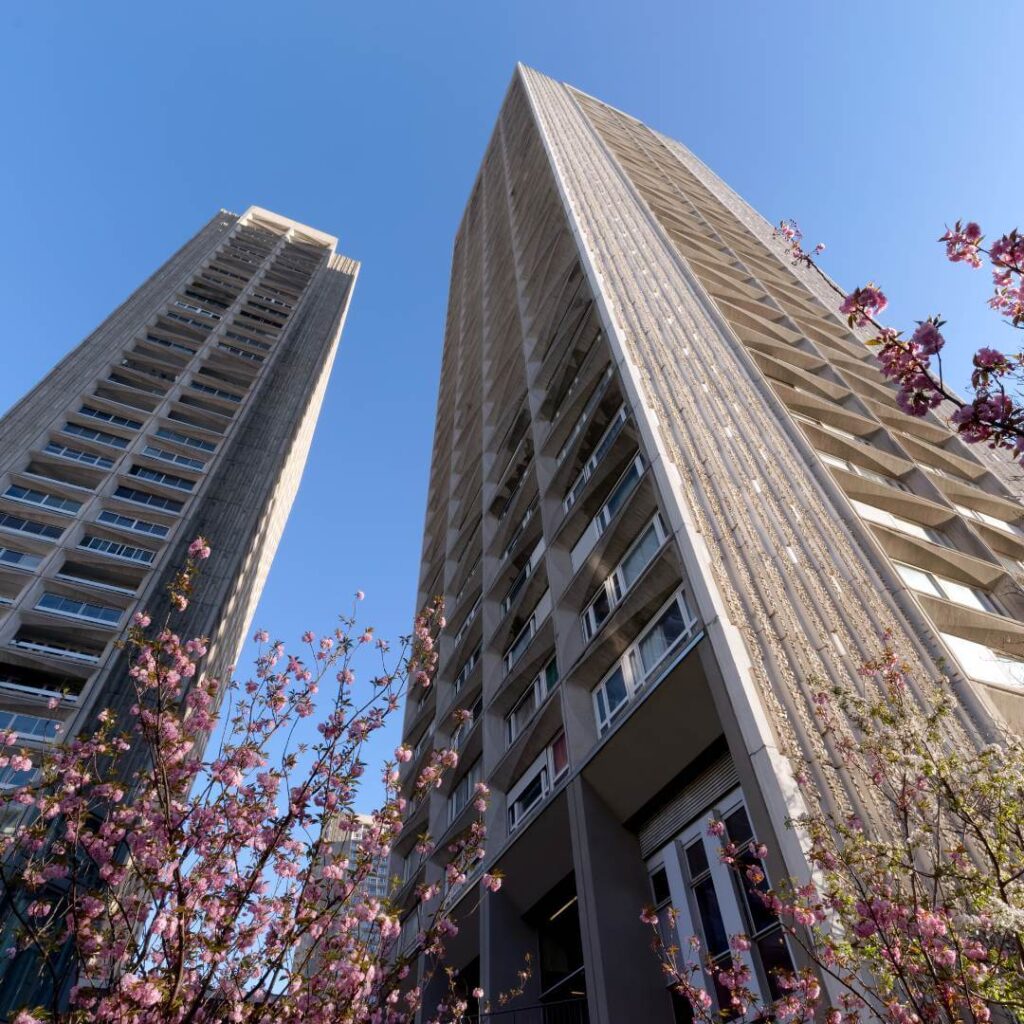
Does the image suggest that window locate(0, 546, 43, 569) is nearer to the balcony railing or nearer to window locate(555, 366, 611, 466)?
window locate(555, 366, 611, 466)

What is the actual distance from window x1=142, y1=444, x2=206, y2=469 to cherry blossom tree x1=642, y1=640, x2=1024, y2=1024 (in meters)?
47.6

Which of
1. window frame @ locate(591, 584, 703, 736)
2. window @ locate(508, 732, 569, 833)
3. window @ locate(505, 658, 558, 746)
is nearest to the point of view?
window frame @ locate(591, 584, 703, 736)

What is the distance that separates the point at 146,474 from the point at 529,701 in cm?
3812

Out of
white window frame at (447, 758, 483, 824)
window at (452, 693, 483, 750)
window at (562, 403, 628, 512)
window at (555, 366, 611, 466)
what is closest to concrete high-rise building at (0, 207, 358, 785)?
window at (452, 693, 483, 750)

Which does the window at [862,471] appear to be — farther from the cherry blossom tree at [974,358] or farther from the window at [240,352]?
the window at [240,352]

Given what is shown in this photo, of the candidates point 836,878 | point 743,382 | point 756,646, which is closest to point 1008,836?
point 836,878

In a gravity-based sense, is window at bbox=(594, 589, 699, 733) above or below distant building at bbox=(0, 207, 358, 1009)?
below

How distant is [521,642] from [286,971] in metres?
12.5

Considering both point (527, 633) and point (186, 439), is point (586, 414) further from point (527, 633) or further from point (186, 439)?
point (186, 439)

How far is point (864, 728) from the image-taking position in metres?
7.45

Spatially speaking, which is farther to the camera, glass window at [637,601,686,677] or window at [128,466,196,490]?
window at [128,466,196,490]

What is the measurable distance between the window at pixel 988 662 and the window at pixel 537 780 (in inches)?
283

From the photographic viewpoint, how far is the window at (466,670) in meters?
23.2

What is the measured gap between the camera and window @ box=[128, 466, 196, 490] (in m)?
46.2
